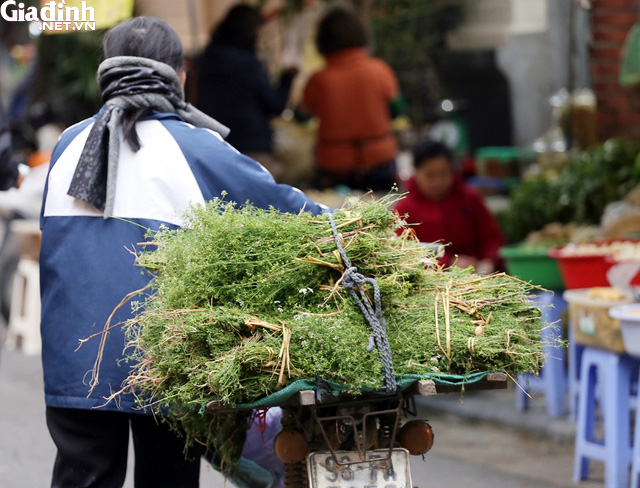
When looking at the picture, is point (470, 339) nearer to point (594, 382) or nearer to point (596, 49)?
point (594, 382)

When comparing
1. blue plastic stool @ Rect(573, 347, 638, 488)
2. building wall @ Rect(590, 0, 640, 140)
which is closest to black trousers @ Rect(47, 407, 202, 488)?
blue plastic stool @ Rect(573, 347, 638, 488)

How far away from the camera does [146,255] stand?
105 inches

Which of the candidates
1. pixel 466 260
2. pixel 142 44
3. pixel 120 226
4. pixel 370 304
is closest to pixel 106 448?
pixel 120 226

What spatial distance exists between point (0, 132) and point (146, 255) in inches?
73.1

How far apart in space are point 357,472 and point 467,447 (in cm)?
345

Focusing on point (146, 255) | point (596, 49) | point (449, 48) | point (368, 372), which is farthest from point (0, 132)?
point (449, 48)

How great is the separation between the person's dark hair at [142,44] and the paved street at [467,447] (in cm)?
253

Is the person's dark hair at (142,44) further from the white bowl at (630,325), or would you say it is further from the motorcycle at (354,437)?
the white bowl at (630,325)

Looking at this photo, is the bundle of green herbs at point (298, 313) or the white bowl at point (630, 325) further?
the white bowl at point (630, 325)

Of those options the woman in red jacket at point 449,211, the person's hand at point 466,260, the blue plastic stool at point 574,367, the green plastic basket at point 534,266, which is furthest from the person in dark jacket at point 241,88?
the blue plastic stool at point 574,367

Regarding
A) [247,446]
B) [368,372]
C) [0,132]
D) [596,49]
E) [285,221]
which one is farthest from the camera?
[596,49]

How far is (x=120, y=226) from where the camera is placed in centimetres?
283

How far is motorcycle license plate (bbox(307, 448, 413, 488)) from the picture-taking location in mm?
2471

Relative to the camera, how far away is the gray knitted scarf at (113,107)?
282 cm
